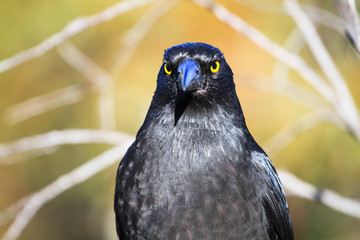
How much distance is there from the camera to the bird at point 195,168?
3.08 m

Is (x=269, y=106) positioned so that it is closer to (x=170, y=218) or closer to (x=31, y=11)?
(x=31, y=11)

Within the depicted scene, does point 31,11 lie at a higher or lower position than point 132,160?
higher

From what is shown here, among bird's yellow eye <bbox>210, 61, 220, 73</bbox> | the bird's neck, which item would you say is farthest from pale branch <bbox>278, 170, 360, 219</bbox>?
bird's yellow eye <bbox>210, 61, 220, 73</bbox>

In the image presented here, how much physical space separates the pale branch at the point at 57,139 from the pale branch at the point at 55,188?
11 cm

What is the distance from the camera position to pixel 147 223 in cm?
315

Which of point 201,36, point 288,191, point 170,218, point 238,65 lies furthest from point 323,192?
point 201,36

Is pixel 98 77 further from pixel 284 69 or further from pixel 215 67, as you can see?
pixel 284 69

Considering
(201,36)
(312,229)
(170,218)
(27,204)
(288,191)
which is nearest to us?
(170,218)

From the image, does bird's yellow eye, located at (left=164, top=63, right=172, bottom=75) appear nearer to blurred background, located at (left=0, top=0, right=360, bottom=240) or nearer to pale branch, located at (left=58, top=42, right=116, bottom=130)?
pale branch, located at (left=58, top=42, right=116, bottom=130)

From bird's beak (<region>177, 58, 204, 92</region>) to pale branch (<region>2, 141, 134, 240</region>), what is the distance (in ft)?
3.00

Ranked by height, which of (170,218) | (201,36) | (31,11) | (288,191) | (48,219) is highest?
(31,11)

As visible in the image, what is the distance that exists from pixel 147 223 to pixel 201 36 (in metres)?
3.48

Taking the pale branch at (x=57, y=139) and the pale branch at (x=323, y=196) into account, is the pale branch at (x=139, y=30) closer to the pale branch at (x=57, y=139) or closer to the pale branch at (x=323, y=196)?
the pale branch at (x=57, y=139)

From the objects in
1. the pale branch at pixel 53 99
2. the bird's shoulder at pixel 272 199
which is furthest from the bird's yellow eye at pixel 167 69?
the pale branch at pixel 53 99
